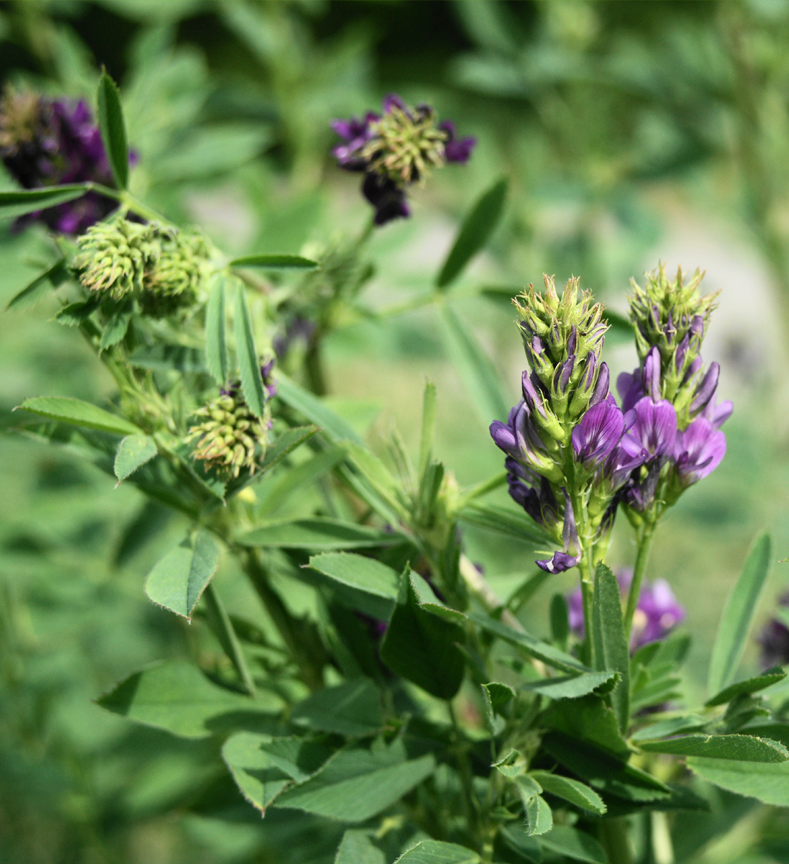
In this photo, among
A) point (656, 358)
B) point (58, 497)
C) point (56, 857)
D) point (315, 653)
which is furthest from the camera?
point (56, 857)

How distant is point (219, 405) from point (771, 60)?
58.3 inches

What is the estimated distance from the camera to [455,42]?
707 cm

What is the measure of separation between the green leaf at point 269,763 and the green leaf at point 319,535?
13 cm

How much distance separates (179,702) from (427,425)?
0.91 feet

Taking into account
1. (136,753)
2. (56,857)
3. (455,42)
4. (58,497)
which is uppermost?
(455,42)

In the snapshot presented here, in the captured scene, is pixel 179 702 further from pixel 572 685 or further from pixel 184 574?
pixel 572 685

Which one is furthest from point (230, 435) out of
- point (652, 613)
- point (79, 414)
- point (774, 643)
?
point (774, 643)

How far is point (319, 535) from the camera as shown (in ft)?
1.98

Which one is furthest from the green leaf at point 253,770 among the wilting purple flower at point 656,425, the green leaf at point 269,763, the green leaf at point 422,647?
the wilting purple flower at point 656,425

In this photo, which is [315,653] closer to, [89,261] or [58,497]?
[89,261]

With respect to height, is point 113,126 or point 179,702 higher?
point 113,126

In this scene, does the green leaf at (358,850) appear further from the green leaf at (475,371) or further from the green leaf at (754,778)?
the green leaf at (475,371)

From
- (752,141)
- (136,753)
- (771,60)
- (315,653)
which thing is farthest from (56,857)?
(771,60)

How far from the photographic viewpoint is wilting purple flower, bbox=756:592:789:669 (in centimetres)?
82
